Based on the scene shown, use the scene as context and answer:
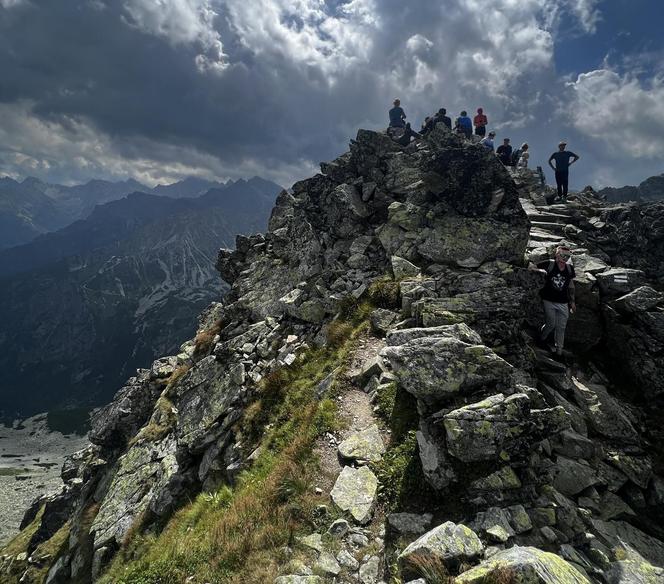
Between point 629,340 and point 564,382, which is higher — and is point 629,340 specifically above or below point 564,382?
above

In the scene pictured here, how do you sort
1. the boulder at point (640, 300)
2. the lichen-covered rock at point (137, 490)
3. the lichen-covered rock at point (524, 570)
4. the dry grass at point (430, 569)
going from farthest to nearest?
1. the lichen-covered rock at point (137, 490)
2. the boulder at point (640, 300)
3. the dry grass at point (430, 569)
4. the lichen-covered rock at point (524, 570)

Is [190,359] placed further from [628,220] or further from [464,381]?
[628,220]

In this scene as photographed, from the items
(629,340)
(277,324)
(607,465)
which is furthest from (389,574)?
(277,324)

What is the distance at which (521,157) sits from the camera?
130 ft

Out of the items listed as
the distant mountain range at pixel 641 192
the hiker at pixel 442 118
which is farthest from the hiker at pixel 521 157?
the distant mountain range at pixel 641 192

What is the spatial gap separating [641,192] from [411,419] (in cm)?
18006

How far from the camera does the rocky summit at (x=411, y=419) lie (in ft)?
27.9

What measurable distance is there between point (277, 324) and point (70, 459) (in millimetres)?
41008

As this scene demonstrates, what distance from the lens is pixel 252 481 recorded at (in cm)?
1255

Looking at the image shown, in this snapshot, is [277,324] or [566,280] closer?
[566,280]

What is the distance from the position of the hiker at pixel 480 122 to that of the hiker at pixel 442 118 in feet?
9.92

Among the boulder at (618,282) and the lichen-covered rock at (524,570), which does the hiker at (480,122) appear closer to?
the boulder at (618,282)

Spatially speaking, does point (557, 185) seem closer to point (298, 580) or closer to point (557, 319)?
point (557, 319)

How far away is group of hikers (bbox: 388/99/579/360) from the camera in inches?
567
